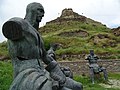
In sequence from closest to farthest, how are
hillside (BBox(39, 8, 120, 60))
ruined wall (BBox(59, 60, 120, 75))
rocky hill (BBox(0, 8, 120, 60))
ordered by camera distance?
ruined wall (BBox(59, 60, 120, 75))
rocky hill (BBox(0, 8, 120, 60))
hillside (BBox(39, 8, 120, 60))

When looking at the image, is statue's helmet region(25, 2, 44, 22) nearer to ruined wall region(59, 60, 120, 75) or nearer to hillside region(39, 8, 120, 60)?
ruined wall region(59, 60, 120, 75)

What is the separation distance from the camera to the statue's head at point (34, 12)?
18.0ft

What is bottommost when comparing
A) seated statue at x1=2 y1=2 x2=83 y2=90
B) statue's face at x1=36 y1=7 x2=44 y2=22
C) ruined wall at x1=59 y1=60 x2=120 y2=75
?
ruined wall at x1=59 y1=60 x2=120 y2=75

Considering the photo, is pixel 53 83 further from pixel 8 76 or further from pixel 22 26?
pixel 8 76

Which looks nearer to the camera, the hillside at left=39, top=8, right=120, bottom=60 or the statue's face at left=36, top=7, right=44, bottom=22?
the statue's face at left=36, top=7, right=44, bottom=22

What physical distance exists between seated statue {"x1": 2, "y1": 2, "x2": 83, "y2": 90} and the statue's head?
10cm

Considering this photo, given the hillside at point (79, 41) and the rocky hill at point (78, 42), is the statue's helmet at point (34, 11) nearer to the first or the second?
the rocky hill at point (78, 42)

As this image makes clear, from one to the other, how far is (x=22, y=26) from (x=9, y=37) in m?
0.23

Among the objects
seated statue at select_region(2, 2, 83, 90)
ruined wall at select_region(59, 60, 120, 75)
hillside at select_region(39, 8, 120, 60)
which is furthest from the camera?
hillside at select_region(39, 8, 120, 60)

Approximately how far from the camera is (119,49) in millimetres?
38500

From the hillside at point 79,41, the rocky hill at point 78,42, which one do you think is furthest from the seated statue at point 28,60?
the hillside at point 79,41

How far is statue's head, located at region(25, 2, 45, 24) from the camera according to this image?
549 cm

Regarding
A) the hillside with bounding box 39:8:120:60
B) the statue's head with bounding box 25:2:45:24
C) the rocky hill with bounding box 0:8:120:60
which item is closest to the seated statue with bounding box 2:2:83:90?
the statue's head with bounding box 25:2:45:24

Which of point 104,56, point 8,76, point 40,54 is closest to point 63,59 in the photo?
point 104,56
